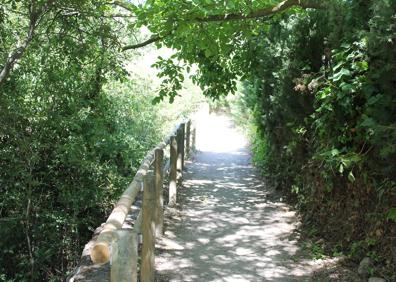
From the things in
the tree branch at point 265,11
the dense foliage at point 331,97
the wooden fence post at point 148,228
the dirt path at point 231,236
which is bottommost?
the dirt path at point 231,236

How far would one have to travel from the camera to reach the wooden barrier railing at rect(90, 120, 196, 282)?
2438mm

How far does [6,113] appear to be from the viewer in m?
7.84

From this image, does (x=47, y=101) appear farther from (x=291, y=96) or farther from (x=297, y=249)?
(x=297, y=249)

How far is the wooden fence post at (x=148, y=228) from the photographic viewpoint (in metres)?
4.12

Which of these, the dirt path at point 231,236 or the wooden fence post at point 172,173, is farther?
the wooden fence post at point 172,173

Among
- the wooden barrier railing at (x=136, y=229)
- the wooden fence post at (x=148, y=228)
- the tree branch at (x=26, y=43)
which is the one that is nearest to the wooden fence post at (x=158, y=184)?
the wooden barrier railing at (x=136, y=229)

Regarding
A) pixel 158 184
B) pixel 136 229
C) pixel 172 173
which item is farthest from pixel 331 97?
pixel 172 173

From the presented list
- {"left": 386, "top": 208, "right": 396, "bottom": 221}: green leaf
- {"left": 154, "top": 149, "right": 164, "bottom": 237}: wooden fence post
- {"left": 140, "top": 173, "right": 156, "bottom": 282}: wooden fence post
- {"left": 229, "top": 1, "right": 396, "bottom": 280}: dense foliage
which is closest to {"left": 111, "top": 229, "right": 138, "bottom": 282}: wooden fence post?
{"left": 140, "top": 173, "right": 156, "bottom": 282}: wooden fence post

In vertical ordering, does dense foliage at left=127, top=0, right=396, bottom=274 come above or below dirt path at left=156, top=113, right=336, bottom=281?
above

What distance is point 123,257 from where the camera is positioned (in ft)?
8.16

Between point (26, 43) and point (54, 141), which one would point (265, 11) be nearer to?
point (26, 43)

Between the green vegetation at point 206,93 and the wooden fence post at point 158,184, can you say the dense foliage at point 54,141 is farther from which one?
the wooden fence post at point 158,184

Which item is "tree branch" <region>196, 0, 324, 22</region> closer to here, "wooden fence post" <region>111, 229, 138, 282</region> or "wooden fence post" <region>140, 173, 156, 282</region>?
"wooden fence post" <region>140, 173, 156, 282</region>

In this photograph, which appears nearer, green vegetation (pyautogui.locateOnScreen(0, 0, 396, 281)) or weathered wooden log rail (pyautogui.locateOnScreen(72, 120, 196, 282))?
weathered wooden log rail (pyautogui.locateOnScreen(72, 120, 196, 282))
